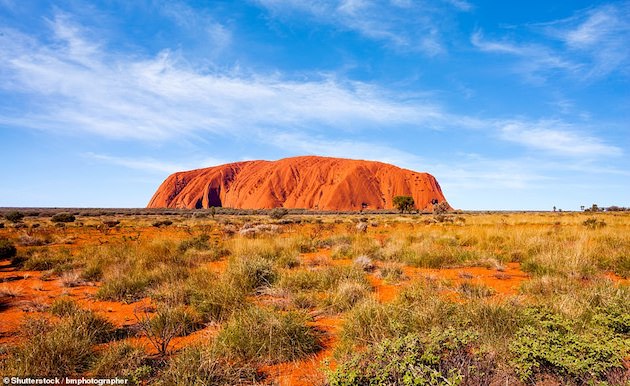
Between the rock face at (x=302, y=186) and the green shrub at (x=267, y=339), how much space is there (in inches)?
4388

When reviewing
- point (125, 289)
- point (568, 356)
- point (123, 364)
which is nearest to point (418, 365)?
point (568, 356)

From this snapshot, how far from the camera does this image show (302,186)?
133250 mm

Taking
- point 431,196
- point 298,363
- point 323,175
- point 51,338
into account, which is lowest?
point 298,363

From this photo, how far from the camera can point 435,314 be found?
13.0ft

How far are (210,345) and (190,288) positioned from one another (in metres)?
2.50

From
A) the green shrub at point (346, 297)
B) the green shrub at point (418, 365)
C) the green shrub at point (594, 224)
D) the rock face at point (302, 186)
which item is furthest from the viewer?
the rock face at point (302, 186)

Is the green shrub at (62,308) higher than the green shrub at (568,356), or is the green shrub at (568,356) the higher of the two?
the green shrub at (568,356)

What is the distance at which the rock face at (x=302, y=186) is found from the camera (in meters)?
122

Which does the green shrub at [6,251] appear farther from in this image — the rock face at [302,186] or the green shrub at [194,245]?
the rock face at [302,186]

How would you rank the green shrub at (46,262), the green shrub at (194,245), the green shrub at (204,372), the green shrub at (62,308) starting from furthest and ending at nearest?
the green shrub at (194,245)
the green shrub at (46,262)
the green shrub at (62,308)
the green shrub at (204,372)

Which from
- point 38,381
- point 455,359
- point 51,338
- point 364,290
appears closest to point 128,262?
point 51,338

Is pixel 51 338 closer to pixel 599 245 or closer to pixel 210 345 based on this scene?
pixel 210 345

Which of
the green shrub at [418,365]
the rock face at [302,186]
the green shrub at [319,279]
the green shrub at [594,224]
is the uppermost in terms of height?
the rock face at [302,186]

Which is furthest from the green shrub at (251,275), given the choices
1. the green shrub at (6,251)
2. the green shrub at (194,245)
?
the green shrub at (6,251)
